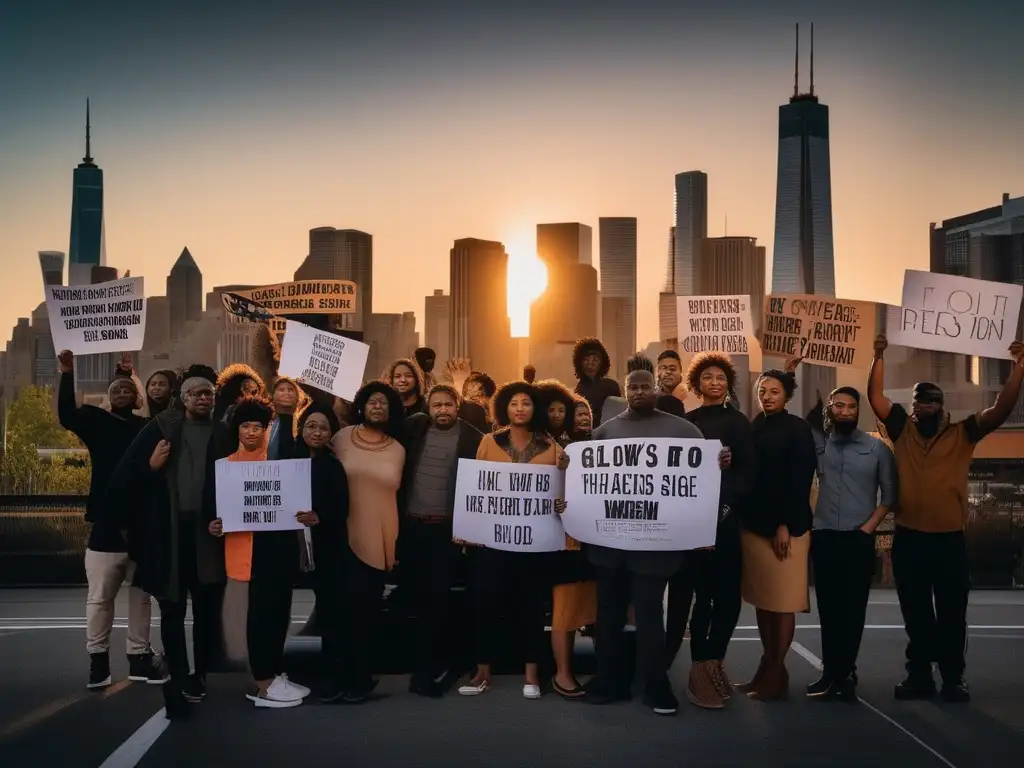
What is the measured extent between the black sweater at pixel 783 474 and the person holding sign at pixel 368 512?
246cm

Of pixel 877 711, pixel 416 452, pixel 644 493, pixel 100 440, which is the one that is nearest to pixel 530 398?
pixel 416 452

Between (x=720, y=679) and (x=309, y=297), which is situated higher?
Answer: (x=309, y=297)

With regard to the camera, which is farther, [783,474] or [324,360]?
[324,360]

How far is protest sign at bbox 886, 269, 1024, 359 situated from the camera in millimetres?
11094

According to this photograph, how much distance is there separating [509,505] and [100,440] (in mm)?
3066

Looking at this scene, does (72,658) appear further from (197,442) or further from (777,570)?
(777,570)

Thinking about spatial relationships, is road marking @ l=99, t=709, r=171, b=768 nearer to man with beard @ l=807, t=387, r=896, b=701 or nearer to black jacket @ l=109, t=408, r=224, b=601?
black jacket @ l=109, t=408, r=224, b=601

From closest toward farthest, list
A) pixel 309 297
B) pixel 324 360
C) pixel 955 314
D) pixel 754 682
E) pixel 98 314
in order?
pixel 754 682 → pixel 955 314 → pixel 324 360 → pixel 98 314 → pixel 309 297

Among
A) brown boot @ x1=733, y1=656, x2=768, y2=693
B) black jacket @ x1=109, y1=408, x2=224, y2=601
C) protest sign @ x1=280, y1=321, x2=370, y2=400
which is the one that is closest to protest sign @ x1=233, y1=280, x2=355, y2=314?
protest sign @ x1=280, y1=321, x2=370, y2=400

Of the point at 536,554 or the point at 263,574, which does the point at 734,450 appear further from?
the point at 263,574

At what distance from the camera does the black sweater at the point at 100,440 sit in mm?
9844

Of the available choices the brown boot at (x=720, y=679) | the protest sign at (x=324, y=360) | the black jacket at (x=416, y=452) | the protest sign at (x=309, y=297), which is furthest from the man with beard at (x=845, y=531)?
the protest sign at (x=309, y=297)

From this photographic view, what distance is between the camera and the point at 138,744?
8.04 meters

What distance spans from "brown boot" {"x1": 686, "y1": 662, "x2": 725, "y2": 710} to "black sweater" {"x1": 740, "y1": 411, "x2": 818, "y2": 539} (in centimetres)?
101
